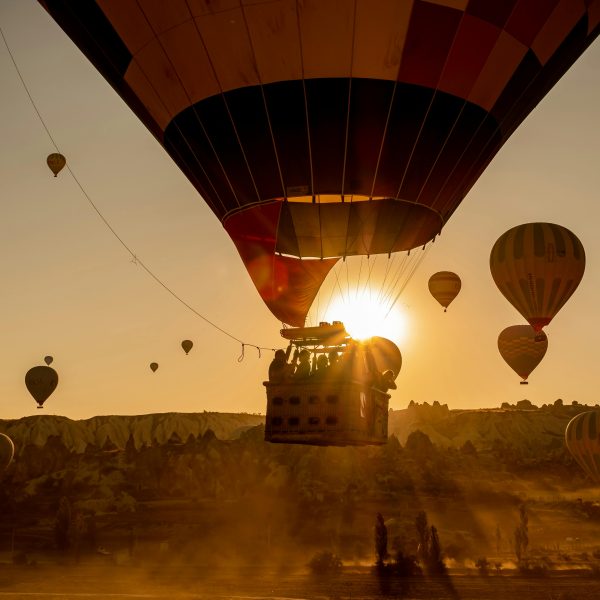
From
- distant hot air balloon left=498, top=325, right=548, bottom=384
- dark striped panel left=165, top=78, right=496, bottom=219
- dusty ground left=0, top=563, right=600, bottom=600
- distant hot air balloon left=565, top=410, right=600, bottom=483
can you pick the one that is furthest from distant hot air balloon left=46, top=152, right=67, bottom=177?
dusty ground left=0, top=563, right=600, bottom=600

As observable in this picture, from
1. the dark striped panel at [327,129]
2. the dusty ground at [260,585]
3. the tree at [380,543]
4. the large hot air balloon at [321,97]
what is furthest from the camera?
the tree at [380,543]

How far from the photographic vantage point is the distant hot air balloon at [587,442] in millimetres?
55906

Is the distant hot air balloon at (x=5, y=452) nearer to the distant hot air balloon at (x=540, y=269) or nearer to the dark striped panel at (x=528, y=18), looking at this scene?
the distant hot air balloon at (x=540, y=269)

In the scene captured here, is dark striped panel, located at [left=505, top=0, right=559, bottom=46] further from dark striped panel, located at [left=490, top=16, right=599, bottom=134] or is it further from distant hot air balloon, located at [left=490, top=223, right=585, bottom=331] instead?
distant hot air balloon, located at [left=490, top=223, right=585, bottom=331]

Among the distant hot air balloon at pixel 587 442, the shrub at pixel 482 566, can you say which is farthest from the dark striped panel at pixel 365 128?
the shrub at pixel 482 566

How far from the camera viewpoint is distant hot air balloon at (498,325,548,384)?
6041 centimetres

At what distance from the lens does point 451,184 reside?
20.2m

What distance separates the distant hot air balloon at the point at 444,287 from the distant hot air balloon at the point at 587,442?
15105 millimetres

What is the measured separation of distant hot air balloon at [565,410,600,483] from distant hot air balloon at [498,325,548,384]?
473cm

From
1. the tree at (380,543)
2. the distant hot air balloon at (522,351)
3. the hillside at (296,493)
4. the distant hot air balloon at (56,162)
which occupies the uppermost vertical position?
the distant hot air balloon at (56,162)

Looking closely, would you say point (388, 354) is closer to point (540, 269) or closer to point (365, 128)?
point (540, 269)

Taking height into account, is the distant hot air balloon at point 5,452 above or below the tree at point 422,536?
above

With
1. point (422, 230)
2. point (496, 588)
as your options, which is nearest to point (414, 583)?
point (496, 588)

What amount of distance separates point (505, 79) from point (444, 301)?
99.9ft
